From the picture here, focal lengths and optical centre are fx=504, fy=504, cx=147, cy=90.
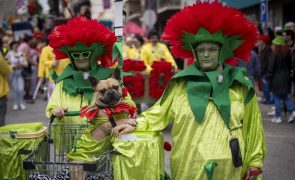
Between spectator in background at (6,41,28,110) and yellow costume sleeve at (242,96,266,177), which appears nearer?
yellow costume sleeve at (242,96,266,177)

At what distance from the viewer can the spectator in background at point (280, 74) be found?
37.4 ft

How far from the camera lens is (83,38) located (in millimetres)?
5137

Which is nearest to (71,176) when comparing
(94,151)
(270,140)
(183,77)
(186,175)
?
(94,151)

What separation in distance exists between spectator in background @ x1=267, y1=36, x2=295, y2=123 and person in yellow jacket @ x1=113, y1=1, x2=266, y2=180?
25.3 ft

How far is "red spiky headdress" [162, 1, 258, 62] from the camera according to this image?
3.83m

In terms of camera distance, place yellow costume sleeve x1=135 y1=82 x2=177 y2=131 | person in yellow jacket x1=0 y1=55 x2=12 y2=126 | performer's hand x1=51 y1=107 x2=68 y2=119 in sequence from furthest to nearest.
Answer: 1. person in yellow jacket x1=0 y1=55 x2=12 y2=126
2. performer's hand x1=51 y1=107 x2=68 y2=119
3. yellow costume sleeve x1=135 y1=82 x2=177 y2=131

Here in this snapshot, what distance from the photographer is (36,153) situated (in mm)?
4141

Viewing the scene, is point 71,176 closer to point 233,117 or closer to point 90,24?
point 233,117

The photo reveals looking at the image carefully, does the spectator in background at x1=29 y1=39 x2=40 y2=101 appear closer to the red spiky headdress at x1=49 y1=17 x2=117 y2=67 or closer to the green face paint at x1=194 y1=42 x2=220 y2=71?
the red spiky headdress at x1=49 y1=17 x2=117 y2=67

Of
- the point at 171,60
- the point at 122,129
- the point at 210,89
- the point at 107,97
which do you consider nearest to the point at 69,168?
the point at 122,129

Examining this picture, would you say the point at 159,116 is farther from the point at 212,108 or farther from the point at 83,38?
the point at 83,38

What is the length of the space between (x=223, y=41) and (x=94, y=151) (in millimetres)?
1415

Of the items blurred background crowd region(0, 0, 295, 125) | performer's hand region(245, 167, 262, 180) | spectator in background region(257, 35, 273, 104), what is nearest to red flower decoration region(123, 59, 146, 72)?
blurred background crowd region(0, 0, 295, 125)

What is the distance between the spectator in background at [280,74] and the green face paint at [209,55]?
7.89 meters
